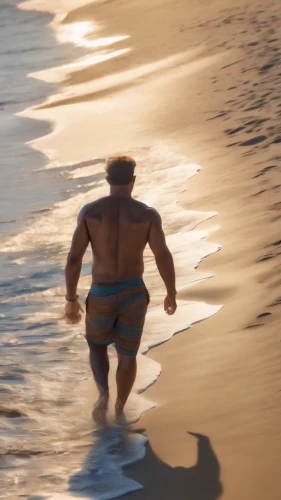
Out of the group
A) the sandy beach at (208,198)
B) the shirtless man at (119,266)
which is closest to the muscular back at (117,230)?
the shirtless man at (119,266)

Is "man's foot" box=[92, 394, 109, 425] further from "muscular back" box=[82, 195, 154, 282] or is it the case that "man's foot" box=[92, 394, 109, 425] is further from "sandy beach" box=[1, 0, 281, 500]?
"muscular back" box=[82, 195, 154, 282]

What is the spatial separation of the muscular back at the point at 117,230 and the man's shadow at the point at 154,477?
3.06 ft

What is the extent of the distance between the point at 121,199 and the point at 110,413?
118cm

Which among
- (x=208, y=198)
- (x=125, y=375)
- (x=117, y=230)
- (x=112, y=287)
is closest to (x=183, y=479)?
(x=125, y=375)

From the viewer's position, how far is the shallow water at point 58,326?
183 inches

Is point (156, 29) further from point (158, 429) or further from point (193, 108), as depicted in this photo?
point (158, 429)

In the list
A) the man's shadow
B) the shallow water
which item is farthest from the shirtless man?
the man's shadow

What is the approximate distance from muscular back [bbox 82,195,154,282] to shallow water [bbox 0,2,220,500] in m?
0.84

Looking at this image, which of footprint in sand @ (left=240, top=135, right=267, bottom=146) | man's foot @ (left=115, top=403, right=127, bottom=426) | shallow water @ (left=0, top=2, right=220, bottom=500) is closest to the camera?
→ shallow water @ (left=0, top=2, right=220, bottom=500)

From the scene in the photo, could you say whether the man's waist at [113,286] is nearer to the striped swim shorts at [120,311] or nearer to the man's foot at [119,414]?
the striped swim shorts at [120,311]

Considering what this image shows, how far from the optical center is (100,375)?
5133 millimetres

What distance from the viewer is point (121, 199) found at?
4.88 m

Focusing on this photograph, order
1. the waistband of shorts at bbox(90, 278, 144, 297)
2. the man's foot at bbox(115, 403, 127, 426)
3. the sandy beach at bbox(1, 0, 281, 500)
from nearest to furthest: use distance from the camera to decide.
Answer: the sandy beach at bbox(1, 0, 281, 500) → the waistband of shorts at bbox(90, 278, 144, 297) → the man's foot at bbox(115, 403, 127, 426)

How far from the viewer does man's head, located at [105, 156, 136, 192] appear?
4.79 m
